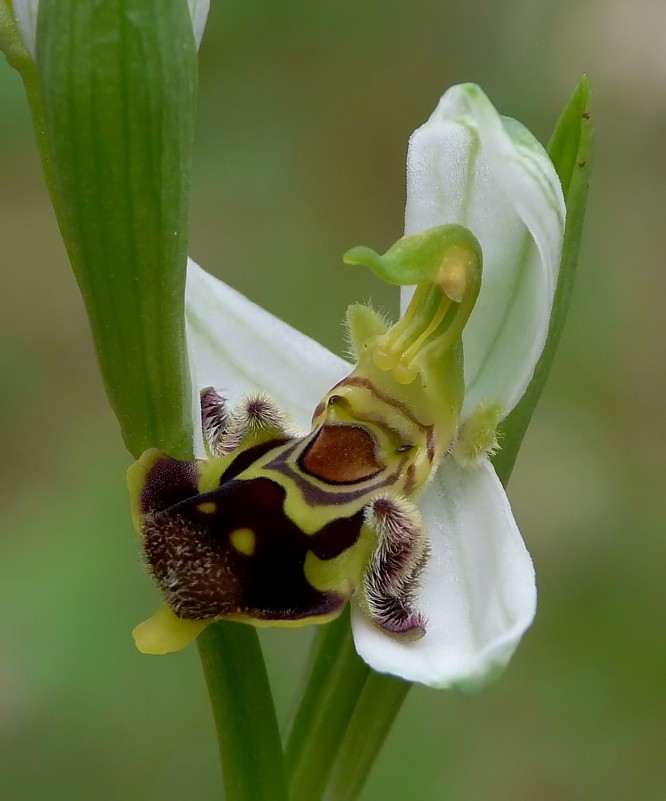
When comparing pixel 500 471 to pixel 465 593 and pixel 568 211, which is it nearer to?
pixel 465 593

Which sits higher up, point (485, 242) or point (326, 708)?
point (485, 242)

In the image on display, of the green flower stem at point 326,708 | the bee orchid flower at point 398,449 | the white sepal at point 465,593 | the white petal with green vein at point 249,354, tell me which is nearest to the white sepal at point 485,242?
the bee orchid flower at point 398,449

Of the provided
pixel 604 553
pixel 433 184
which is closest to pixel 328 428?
pixel 433 184

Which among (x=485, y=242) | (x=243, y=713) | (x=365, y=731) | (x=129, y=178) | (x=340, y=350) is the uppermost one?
(x=129, y=178)

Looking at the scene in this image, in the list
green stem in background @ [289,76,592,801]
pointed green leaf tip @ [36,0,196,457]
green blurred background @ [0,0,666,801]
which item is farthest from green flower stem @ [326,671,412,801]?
green blurred background @ [0,0,666,801]

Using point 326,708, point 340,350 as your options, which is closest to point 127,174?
point 326,708

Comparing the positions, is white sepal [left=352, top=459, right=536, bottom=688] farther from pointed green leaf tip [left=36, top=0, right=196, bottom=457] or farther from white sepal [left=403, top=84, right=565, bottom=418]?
pointed green leaf tip [left=36, top=0, right=196, bottom=457]

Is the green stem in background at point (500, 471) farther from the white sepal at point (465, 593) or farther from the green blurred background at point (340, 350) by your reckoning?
the green blurred background at point (340, 350)
